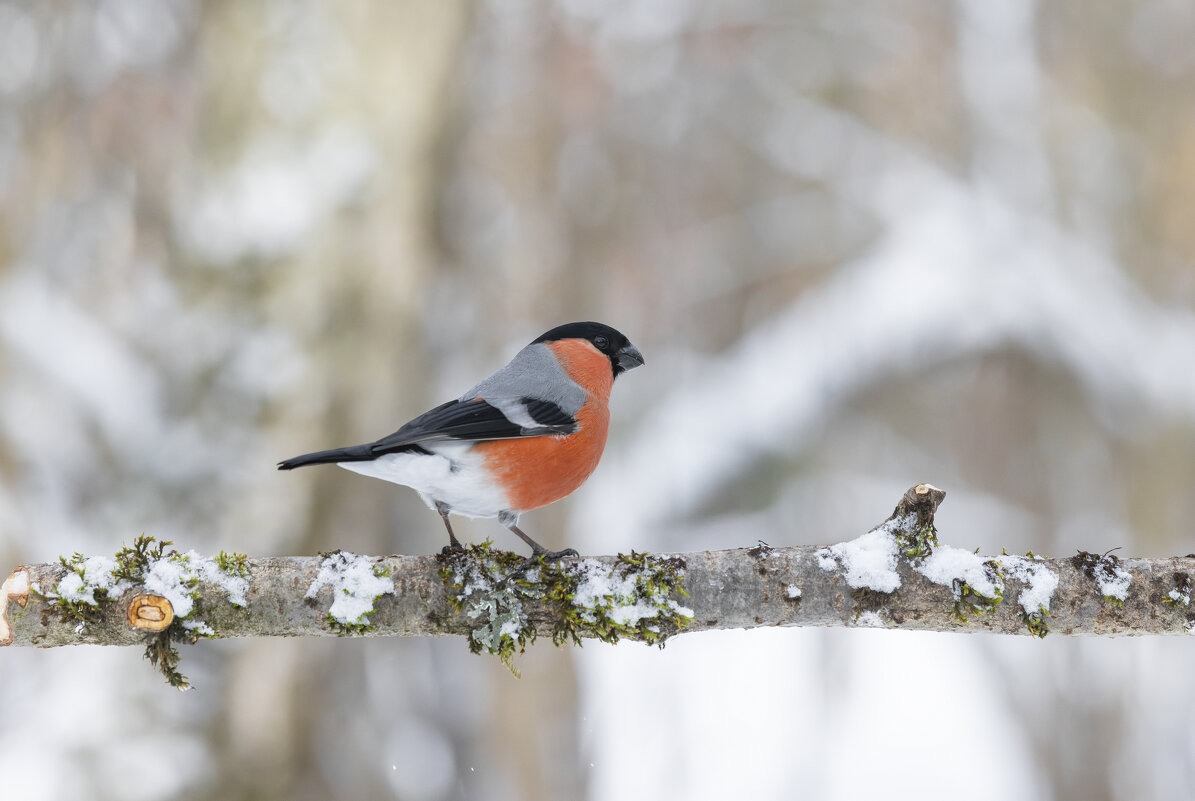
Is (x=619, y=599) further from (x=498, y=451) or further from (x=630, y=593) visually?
(x=498, y=451)

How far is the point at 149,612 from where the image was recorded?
2082mm

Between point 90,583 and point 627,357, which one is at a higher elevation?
point 627,357

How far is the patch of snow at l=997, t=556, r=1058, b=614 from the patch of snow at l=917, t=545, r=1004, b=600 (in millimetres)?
61

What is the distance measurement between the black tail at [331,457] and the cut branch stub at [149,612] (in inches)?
16.3

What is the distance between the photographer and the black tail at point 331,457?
203cm

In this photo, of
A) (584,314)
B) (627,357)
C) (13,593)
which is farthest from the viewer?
(584,314)

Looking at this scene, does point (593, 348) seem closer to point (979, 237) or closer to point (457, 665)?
point (457, 665)

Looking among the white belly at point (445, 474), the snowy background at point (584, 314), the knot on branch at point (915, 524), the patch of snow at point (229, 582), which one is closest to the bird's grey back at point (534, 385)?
the white belly at point (445, 474)

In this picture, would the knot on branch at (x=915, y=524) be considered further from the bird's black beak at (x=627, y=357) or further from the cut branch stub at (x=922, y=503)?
the bird's black beak at (x=627, y=357)

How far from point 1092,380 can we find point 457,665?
19.5 feet

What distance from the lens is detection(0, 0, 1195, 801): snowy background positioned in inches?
197

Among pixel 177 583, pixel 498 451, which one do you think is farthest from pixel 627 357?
pixel 177 583

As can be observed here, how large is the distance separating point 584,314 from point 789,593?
16.0 ft

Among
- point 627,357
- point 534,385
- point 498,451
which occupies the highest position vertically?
point 627,357
